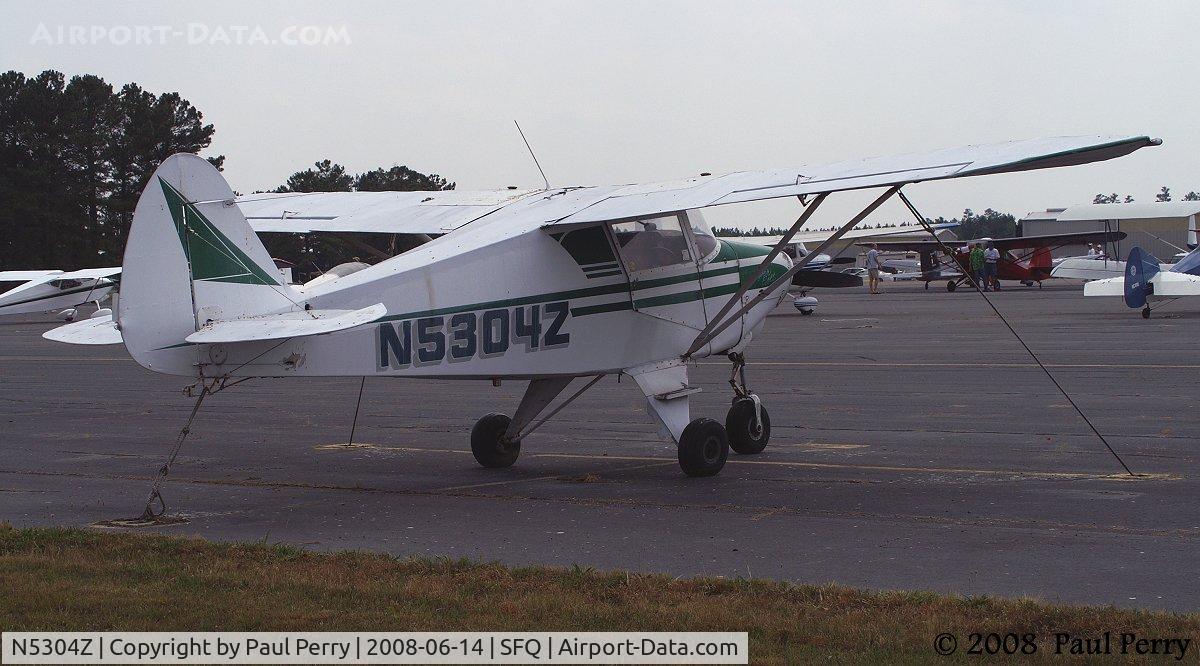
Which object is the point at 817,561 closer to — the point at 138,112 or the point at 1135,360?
the point at 1135,360

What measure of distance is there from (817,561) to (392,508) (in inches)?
149

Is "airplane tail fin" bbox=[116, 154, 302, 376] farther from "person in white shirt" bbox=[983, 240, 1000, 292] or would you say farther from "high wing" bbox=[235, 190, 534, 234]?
"person in white shirt" bbox=[983, 240, 1000, 292]

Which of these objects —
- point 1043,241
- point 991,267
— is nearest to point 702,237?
point 991,267

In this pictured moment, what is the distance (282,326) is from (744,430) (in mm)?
5313

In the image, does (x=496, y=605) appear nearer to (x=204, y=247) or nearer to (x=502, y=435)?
(x=204, y=247)

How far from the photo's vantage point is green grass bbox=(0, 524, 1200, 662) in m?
5.65

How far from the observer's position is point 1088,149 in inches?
337

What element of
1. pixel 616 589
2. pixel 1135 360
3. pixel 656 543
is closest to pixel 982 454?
pixel 656 543

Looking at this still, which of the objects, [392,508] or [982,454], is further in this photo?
[982,454]

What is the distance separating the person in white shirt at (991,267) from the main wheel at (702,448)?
49.6m

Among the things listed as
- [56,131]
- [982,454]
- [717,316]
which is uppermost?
[56,131]

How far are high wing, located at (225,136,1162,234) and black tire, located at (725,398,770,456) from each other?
95.8 inches

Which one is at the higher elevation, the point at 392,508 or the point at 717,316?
the point at 717,316

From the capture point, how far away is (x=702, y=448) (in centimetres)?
1087
